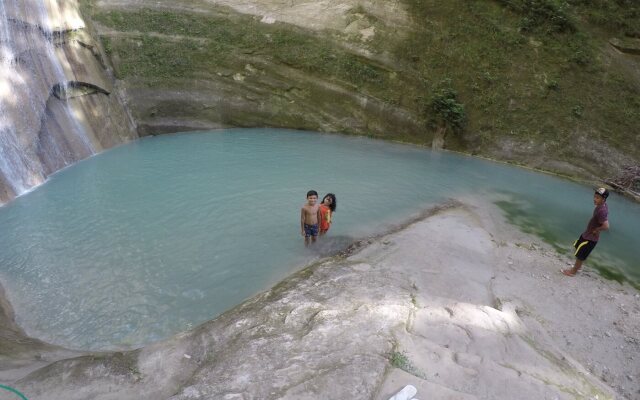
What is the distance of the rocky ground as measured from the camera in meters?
4.00

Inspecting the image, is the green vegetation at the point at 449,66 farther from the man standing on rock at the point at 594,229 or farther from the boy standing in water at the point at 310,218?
the boy standing in water at the point at 310,218

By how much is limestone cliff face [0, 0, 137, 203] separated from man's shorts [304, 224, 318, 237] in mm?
7214

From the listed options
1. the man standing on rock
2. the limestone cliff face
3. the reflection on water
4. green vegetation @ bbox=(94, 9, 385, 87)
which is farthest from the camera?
green vegetation @ bbox=(94, 9, 385, 87)

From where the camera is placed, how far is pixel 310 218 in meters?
7.46

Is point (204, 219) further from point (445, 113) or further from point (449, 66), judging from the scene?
point (449, 66)

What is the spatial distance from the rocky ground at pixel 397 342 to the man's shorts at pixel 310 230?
2.29ft

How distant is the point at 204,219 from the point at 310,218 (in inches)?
105

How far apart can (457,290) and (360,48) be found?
12.2 meters

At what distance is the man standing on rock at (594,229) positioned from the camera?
6721mm

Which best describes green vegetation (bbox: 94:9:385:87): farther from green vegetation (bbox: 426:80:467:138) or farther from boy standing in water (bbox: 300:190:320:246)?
boy standing in water (bbox: 300:190:320:246)

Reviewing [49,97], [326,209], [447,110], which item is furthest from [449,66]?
[49,97]

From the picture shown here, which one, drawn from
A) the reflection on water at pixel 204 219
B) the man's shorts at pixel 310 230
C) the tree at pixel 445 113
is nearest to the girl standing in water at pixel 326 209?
the man's shorts at pixel 310 230

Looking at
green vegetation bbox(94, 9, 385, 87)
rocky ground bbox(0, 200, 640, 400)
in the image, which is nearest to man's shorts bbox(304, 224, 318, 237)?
rocky ground bbox(0, 200, 640, 400)

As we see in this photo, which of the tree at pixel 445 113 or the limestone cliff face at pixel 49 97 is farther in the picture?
the tree at pixel 445 113
